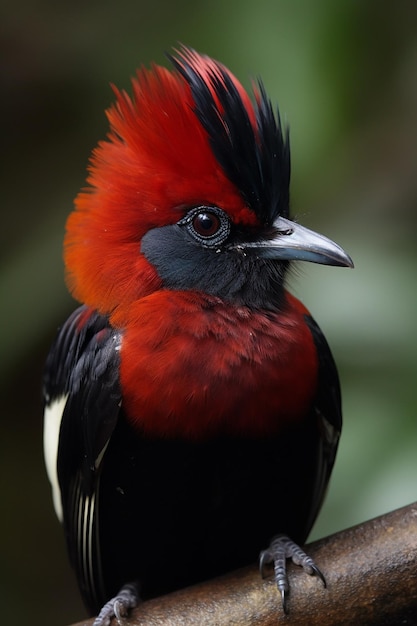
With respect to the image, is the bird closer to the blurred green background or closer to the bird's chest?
the bird's chest

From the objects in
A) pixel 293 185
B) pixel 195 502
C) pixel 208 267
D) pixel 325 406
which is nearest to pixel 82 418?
pixel 195 502

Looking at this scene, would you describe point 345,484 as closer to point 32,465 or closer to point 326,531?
point 326,531

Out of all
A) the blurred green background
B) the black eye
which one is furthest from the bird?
the blurred green background

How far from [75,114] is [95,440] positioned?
4.96 ft

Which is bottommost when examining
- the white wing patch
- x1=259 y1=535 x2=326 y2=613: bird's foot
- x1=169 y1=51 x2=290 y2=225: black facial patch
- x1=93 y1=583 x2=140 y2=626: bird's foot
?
x1=93 y1=583 x2=140 y2=626: bird's foot

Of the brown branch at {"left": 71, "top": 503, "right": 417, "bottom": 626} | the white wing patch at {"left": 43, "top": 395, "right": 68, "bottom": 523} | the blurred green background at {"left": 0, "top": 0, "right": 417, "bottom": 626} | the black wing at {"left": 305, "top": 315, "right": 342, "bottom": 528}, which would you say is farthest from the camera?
the blurred green background at {"left": 0, "top": 0, "right": 417, "bottom": 626}

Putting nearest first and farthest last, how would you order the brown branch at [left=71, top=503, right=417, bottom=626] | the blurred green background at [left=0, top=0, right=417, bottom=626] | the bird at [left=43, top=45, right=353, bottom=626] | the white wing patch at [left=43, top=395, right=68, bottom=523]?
the brown branch at [left=71, top=503, right=417, bottom=626]
the bird at [left=43, top=45, right=353, bottom=626]
the white wing patch at [left=43, top=395, right=68, bottom=523]
the blurred green background at [left=0, top=0, right=417, bottom=626]

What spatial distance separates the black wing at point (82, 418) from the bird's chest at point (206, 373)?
5 cm

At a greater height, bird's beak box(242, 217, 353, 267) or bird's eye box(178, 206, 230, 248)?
bird's beak box(242, 217, 353, 267)

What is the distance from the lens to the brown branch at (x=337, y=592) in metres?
1.70

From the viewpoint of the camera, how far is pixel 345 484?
2326 mm

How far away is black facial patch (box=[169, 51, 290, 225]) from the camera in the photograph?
1.86 meters

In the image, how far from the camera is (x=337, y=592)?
1726 millimetres

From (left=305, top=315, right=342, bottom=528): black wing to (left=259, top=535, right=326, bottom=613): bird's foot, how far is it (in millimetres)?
210
